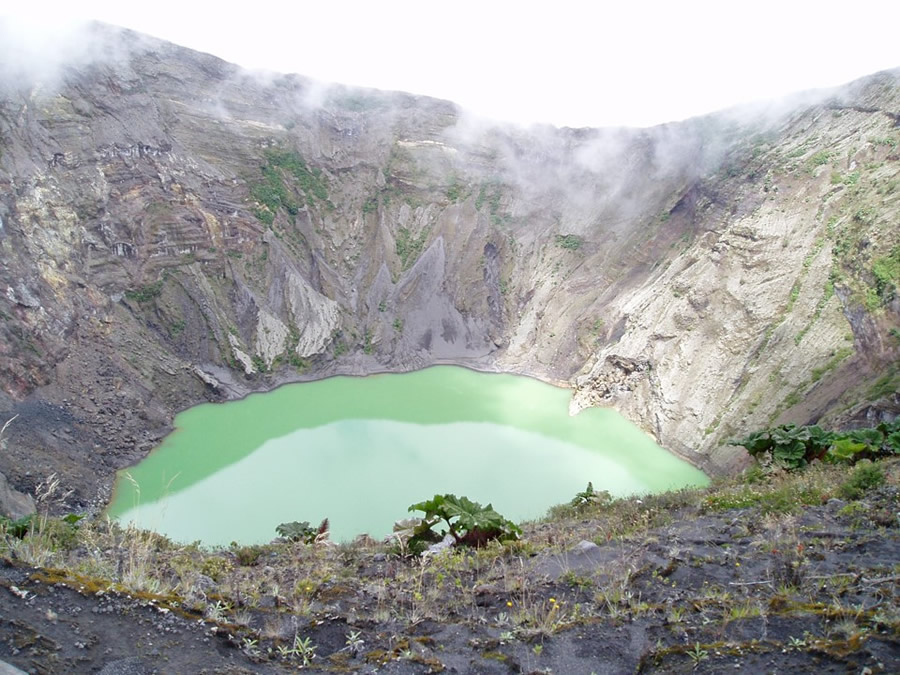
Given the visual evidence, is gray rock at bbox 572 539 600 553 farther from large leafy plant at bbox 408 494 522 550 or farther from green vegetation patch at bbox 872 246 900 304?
green vegetation patch at bbox 872 246 900 304

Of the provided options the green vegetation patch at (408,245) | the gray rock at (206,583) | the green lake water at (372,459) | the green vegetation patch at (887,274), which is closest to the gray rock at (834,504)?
the gray rock at (206,583)

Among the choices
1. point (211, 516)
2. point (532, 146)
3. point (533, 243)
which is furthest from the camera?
point (532, 146)

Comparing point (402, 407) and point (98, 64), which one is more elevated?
point (98, 64)

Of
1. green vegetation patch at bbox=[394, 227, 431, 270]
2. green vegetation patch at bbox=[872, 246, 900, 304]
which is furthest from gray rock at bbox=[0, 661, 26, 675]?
green vegetation patch at bbox=[394, 227, 431, 270]

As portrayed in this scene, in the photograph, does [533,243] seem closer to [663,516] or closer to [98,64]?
[98,64]

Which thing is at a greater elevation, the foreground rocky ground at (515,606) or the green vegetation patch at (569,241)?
the green vegetation patch at (569,241)

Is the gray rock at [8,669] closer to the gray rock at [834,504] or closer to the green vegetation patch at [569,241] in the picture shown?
the gray rock at [834,504]

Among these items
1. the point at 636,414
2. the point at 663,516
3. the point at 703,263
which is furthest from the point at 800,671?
A: the point at 703,263
